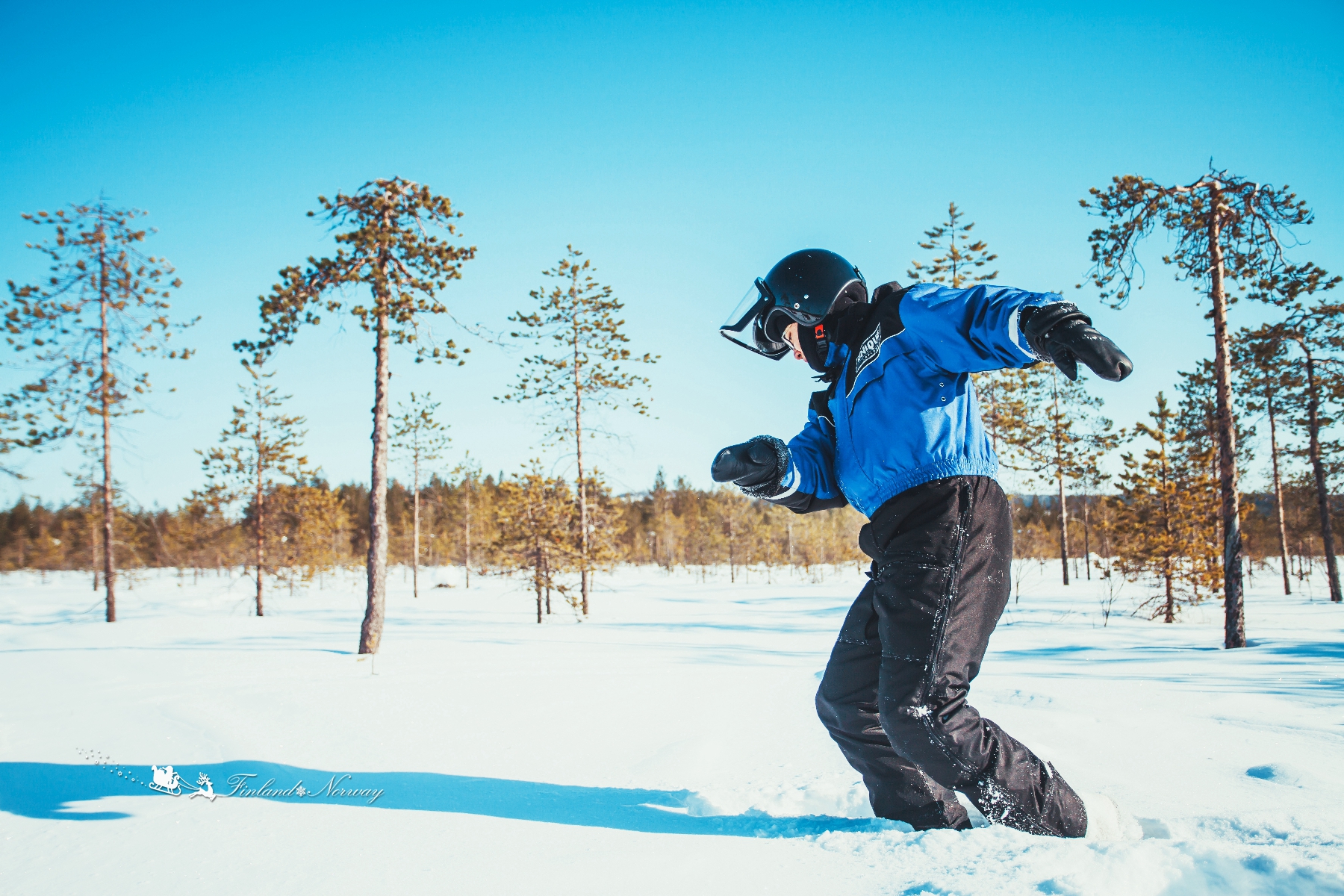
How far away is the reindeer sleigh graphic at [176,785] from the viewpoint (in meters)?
2.61

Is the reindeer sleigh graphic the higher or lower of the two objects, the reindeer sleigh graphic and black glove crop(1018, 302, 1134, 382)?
the lower

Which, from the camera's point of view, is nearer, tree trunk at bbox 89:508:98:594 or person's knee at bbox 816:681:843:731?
person's knee at bbox 816:681:843:731

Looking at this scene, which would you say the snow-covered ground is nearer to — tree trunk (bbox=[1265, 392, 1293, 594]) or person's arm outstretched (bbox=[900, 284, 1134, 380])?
person's arm outstretched (bbox=[900, 284, 1134, 380])

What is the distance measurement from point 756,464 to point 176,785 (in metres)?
2.85

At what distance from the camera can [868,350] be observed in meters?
2.01

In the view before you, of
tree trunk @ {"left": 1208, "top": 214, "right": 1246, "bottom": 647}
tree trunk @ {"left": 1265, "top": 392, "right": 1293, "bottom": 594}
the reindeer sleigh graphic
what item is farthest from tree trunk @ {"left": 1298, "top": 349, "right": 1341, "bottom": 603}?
the reindeer sleigh graphic

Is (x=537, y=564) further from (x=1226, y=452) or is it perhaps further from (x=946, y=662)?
(x=946, y=662)

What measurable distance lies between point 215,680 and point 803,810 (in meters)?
5.48

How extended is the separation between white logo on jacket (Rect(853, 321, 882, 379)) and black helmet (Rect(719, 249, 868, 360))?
280mm

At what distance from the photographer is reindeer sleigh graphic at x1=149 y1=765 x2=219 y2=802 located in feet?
8.55

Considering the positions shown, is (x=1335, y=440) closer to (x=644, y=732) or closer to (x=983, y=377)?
(x=983, y=377)

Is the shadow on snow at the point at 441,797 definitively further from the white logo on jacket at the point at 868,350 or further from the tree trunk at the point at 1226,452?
the tree trunk at the point at 1226,452

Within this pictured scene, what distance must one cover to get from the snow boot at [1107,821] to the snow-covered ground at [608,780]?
73mm

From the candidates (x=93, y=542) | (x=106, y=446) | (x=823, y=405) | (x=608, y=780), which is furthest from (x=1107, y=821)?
(x=93, y=542)
